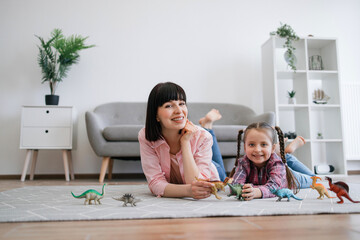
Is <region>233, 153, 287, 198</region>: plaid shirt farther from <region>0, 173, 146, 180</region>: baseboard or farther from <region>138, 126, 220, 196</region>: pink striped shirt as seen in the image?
<region>0, 173, 146, 180</region>: baseboard

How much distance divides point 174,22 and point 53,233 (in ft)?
11.0

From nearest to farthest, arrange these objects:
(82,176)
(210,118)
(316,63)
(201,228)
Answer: (201,228)
(210,118)
(82,176)
(316,63)

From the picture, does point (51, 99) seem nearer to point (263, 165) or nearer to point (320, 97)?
point (263, 165)

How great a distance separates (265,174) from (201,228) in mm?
774

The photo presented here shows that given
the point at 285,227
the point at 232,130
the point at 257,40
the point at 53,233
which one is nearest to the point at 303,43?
the point at 257,40

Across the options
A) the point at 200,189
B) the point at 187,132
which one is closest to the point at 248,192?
the point at 200,189

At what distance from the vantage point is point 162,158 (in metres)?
1.39

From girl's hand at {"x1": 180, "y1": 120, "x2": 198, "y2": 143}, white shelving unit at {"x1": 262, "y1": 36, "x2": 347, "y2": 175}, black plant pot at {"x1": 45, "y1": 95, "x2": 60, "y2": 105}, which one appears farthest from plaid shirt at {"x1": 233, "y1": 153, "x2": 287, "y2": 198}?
black plant pot at {"x1": 45, "y1": 95, "x2": 60, "y2": 105}

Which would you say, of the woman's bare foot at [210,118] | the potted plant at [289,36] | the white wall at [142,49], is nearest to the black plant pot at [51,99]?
the white wall at [142,49]

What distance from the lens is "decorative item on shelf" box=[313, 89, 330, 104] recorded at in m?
3.32

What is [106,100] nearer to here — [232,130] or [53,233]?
[232,130]

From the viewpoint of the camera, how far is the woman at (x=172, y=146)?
1.27 meters

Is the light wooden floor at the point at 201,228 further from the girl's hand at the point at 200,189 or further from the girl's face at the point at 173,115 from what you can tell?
the girl's face at the point at 173,115

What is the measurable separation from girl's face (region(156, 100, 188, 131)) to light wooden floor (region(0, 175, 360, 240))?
0.51 meters
